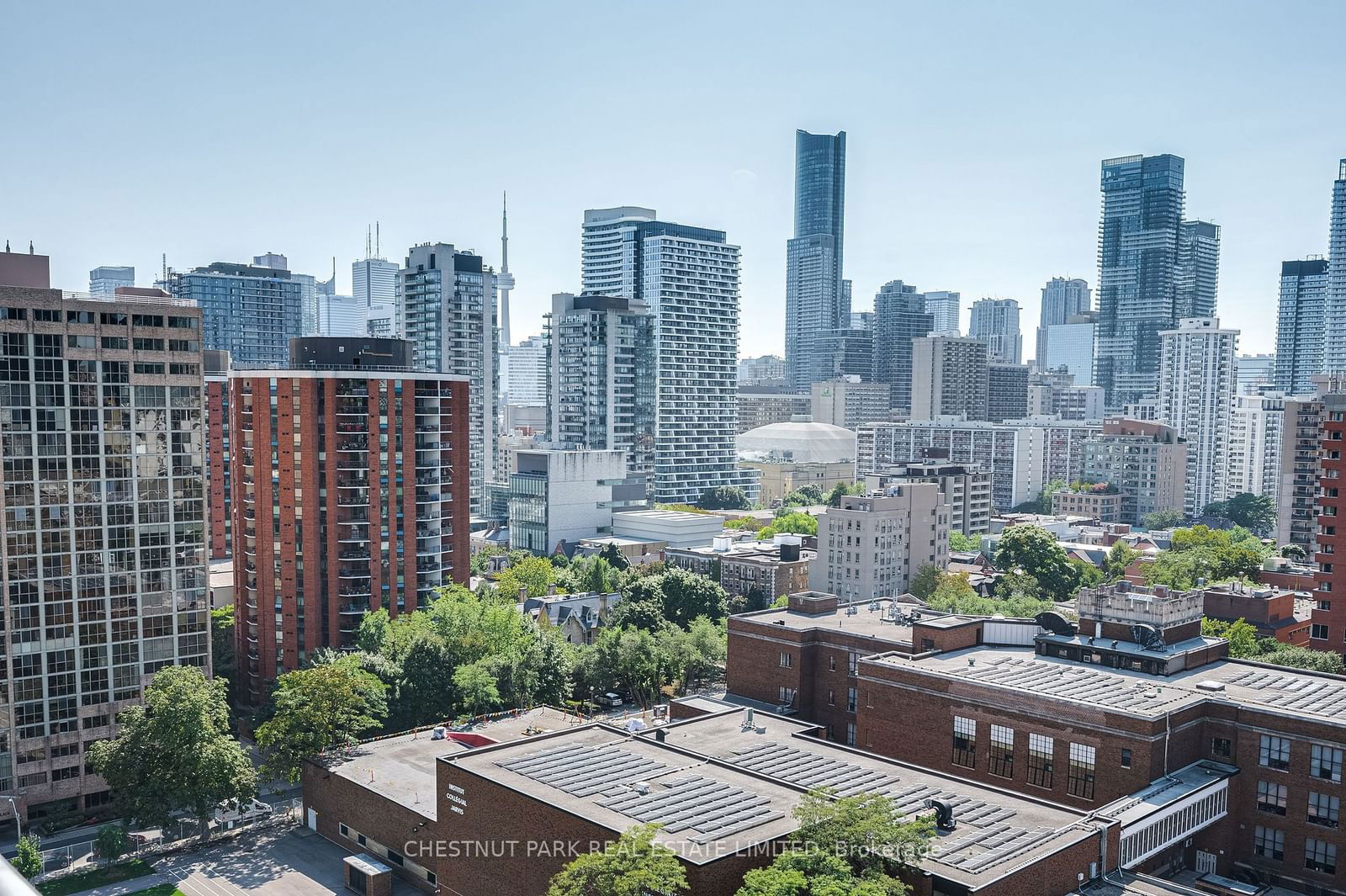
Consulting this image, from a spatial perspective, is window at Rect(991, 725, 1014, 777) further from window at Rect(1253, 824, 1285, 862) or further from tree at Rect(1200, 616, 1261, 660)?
tree at Rect(1200, 616, 1261, 660)

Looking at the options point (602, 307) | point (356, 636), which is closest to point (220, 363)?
point (356, 636)

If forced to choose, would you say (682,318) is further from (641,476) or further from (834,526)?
(834,526)

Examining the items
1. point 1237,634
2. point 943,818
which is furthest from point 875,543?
point 943,818

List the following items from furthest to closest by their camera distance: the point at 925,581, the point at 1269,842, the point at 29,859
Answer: the point at 925,581 → the point at 29,859 → the point at 1269,842

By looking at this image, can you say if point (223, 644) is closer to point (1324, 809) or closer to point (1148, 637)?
point (1148, 637)

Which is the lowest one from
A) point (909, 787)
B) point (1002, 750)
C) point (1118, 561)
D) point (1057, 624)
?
point (1118, 561)

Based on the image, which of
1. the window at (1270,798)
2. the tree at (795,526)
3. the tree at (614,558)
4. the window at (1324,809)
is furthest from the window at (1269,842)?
the tree at (795,526)
